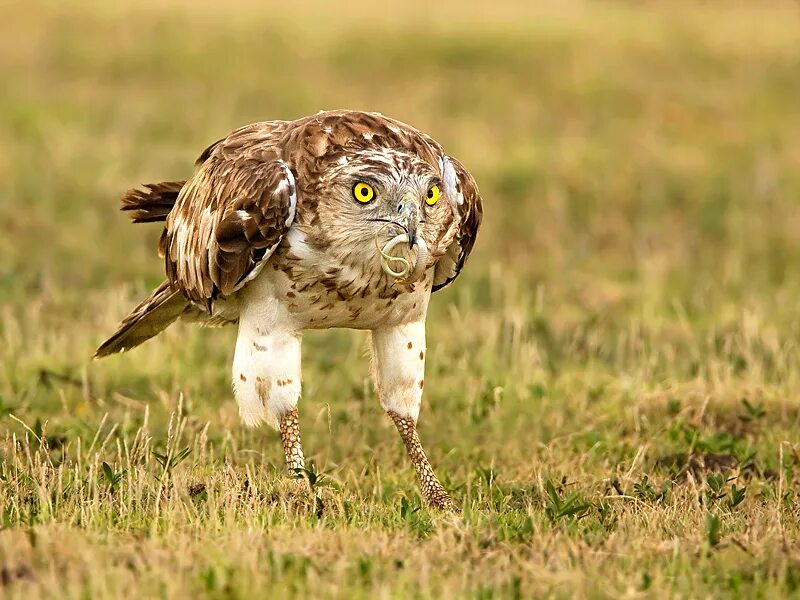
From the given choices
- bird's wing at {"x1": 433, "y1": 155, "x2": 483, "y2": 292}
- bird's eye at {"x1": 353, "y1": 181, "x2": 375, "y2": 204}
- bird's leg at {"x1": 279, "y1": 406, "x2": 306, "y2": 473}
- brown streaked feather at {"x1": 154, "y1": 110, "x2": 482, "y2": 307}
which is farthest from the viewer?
bird's leg at {"x1": 279, "y1": 406, "x2": 306, "y2": 473}

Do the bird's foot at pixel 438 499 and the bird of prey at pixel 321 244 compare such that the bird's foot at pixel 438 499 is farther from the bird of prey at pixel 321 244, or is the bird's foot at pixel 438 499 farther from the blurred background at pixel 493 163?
the blurred background at pixel 493 163

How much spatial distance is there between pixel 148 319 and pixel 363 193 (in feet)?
7.50

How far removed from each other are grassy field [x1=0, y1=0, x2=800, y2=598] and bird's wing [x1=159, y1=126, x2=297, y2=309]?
32.0 inches

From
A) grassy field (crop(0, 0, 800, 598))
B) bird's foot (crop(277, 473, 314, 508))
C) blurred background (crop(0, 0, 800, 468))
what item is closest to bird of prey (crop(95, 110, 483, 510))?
bird's foot (crop(277, 473, 314, 508))

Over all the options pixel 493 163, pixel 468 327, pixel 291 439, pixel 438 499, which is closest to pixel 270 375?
pixel 291 439

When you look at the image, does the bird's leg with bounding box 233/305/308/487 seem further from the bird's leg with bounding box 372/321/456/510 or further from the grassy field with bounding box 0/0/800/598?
the bird's leg with bounding box 372/321/456/510

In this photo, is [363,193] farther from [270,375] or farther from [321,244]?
[270,375]

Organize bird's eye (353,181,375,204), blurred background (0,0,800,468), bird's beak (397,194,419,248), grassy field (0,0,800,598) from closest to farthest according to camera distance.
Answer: grassy field (0,0,800,598)
bird's beak (397,194,419,248)
bird's eye (353,181,375,204)
blurred background (0,0,800,468)

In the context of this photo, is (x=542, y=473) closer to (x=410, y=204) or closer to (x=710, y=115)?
(x=410, y=204)

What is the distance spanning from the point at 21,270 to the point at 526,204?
210 inches

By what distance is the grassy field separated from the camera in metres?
5.41

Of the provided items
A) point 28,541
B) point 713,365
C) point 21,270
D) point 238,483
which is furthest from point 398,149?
point 21,270

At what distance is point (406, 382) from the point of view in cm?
730

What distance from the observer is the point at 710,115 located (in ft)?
59.5
